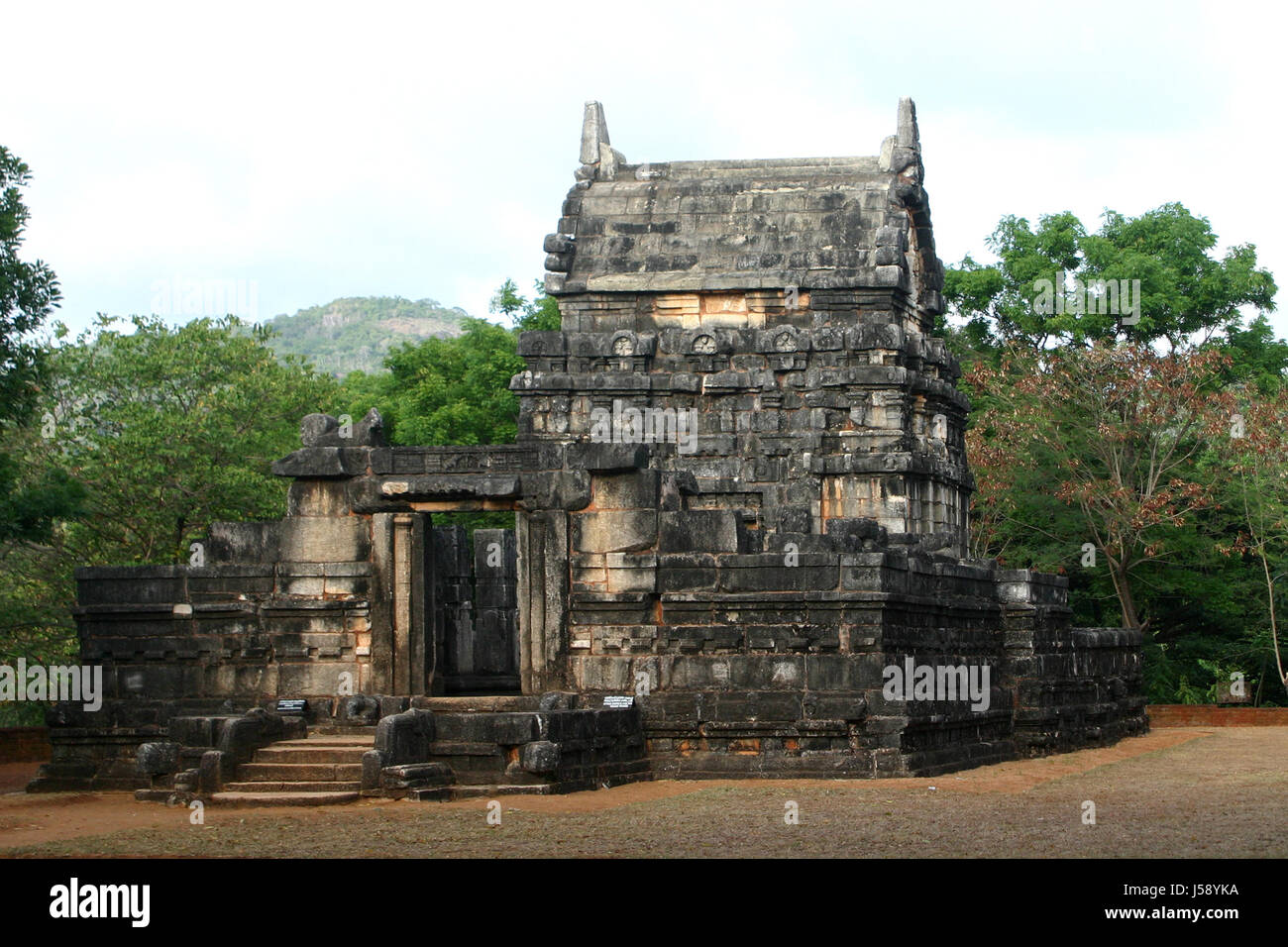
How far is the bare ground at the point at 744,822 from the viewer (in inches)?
624

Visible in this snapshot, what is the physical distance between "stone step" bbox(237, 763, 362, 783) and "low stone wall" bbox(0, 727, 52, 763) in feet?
41.9

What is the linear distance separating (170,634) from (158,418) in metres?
15.3

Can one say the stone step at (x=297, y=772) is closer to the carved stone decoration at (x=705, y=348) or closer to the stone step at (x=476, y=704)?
the stone step at (x=476, y=704)

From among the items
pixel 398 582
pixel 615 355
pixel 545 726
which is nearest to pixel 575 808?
pixel 545 726

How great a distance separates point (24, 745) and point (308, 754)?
13.5 meters

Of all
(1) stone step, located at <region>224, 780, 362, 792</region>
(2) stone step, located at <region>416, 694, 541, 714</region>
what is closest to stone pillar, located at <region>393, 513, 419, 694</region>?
(2) stone step, located at <region>416, 694, 541, 714</region>

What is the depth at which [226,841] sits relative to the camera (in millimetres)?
16766

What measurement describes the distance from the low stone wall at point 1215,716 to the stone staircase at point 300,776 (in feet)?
74.2

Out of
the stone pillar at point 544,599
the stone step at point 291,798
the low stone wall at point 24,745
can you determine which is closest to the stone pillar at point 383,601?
the stone pillar at point 544,599

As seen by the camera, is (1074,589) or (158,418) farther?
(1074,589)

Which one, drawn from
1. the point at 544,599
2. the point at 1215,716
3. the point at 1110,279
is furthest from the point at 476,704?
the point at 1110,279

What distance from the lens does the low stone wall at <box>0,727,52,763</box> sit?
32.6 meters

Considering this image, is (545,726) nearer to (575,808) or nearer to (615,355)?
(575,808)

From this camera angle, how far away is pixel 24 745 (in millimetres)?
32906
